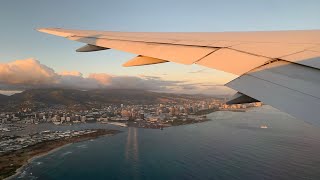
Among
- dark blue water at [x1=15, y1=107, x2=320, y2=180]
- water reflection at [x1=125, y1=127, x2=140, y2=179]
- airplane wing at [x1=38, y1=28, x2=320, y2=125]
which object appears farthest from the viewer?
water reflection at [x1=125, y1=127, x2=140, y2=179]

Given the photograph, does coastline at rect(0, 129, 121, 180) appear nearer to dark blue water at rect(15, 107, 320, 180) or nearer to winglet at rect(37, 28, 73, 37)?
dark blue water at rect(15, 107, 320, 180)

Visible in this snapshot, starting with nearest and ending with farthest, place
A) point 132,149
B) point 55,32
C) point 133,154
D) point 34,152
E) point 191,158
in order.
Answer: point 55,32
point 191,158
point 133,154
point 34,152
point 132,149

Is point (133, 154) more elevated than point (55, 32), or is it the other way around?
point (55, 32)

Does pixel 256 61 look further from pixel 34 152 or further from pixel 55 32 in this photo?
pixel 34 152

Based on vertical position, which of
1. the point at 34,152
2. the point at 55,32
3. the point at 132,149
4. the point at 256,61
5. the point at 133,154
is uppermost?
the point at 55,32

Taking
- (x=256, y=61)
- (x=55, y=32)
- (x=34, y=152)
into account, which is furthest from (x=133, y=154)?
(x=256, y=61)

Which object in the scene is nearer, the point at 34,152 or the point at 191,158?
the point at 191,158

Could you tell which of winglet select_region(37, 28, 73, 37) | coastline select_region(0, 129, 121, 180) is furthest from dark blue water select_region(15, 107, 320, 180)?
winglet select_region(37, 28, 73, 37)

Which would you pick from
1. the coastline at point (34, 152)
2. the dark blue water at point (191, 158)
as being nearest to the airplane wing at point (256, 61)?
the dark blue water at point (191, 158)

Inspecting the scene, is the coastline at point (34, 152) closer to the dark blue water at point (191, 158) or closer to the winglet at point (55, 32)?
the dark blue water at point (191, 158)
